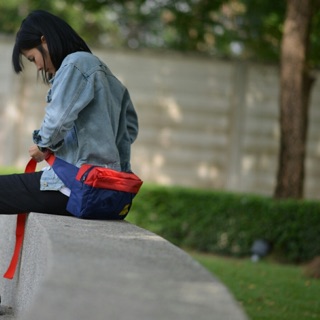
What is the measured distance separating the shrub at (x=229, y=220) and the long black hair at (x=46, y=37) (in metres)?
6.62

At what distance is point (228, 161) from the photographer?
47.9ft

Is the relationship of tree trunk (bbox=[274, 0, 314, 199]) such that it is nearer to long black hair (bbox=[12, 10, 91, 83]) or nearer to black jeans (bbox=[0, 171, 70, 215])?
long black hair (bbox=[12, 10, 91, 83])

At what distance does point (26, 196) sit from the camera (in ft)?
15.9

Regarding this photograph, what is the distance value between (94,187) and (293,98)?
7.05 metres

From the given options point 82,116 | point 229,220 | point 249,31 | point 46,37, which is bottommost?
point 229,220

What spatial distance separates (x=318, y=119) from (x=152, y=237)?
10.7 metres

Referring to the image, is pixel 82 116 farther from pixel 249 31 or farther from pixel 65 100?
pixel 249 31

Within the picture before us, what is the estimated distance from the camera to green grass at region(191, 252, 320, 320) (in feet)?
22.3

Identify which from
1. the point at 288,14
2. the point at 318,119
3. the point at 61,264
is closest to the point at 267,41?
the point at 318,119

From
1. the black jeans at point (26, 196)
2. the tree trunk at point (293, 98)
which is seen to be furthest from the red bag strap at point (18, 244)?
the tree trunk at point (293, 98)

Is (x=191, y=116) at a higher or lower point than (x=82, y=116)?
lower

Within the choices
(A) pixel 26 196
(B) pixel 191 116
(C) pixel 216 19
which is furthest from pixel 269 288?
(C) pixel 216 19

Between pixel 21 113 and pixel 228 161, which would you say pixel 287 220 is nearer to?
pixel 228 161

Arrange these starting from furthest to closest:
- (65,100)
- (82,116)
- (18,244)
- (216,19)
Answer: (216,19) < (18,244) < (82,116) < (65,100)
